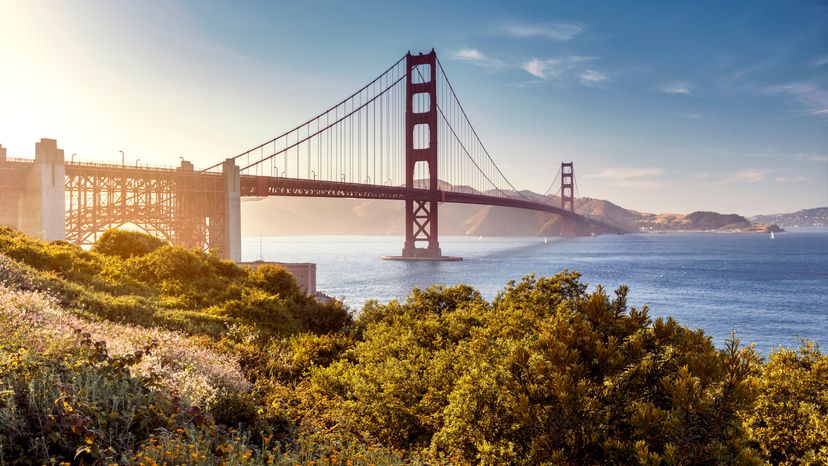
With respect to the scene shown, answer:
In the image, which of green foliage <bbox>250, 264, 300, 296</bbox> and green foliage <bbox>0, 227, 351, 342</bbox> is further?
green foliage <bbox>250, 264, 300, 296</bbox>

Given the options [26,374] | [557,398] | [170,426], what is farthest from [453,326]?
[26,374]

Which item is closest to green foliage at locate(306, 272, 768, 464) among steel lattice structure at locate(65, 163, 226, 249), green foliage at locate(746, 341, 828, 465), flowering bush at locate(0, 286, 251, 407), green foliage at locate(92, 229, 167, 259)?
flowering bush at locate(0, 286, 251, 407)

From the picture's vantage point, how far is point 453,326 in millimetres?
14500

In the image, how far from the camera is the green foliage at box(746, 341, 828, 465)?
10383 mm

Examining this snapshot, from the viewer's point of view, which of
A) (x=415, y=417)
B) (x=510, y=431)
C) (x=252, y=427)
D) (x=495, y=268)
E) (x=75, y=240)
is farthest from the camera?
(x=495, y=268)

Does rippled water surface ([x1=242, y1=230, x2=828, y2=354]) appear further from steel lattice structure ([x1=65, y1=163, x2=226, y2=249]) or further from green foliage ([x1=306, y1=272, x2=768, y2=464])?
green foliage ([x1=306, y1=272, x2=768, y2=464])

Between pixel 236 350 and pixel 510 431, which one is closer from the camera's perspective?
pixel 510 431

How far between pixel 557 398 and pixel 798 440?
22.7 feet

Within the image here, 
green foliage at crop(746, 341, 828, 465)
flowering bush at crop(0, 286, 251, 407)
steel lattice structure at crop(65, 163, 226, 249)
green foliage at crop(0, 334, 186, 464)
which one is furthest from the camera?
steel lattice structure at crop(65, 163, 226, 249)

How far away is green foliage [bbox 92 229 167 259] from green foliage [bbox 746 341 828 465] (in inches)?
947

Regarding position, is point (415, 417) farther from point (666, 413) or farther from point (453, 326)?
point (666, 413)

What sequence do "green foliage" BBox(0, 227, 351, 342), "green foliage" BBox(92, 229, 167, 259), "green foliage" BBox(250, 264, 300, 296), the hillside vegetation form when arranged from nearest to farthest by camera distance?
the hillside vegetation → "green foliage" BBox(0, 227, 351, 342) → "green foliage" BBox(250, 264, 300, 296) → "green foliage" BBox(92, 229, 167, 259)

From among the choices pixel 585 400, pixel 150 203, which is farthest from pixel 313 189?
pixel 585 400

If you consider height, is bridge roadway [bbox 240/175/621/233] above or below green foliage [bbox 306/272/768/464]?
above
